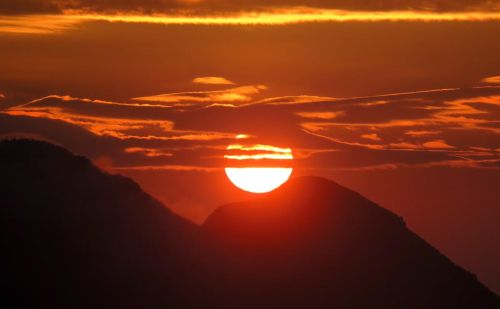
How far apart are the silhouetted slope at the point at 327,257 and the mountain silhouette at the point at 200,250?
0.34 feet

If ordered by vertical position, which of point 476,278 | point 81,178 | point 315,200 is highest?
point 81,178

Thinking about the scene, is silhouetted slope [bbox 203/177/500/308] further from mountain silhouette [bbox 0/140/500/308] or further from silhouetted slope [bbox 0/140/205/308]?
silhouetted slope [bbox 0/140/205/308]

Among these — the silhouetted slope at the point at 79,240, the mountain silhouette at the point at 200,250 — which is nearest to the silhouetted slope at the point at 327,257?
the mountain silhouette at the point at 200,250

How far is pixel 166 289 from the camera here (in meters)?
70.3

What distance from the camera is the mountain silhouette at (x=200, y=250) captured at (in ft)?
217

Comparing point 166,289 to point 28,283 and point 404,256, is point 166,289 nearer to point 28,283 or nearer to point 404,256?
point 28,283

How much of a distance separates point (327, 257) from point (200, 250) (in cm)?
1393

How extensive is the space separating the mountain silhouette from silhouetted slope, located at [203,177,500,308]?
0.10 meters

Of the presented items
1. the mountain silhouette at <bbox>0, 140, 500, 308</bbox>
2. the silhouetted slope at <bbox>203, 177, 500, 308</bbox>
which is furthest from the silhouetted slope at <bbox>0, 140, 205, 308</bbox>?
the silhouetted slope at <bbox>203, 177, 500, 308</bbox>

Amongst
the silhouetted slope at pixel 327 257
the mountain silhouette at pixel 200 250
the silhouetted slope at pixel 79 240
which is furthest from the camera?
the silhouetted slope at pixel 327 257

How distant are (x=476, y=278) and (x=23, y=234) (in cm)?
4571

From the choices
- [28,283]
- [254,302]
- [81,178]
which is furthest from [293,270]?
[28,283]

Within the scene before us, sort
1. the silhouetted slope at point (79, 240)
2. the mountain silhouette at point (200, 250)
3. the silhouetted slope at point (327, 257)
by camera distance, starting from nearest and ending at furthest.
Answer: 1. the silhouetted slope at point (79, 240)
2. the mountain silhouette at point (200, 250)
3. the silhouetted slope at point (327, 257)

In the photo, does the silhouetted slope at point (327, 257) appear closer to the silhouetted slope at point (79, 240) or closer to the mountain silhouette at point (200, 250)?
the mountain silhouette at point (200, 250)
